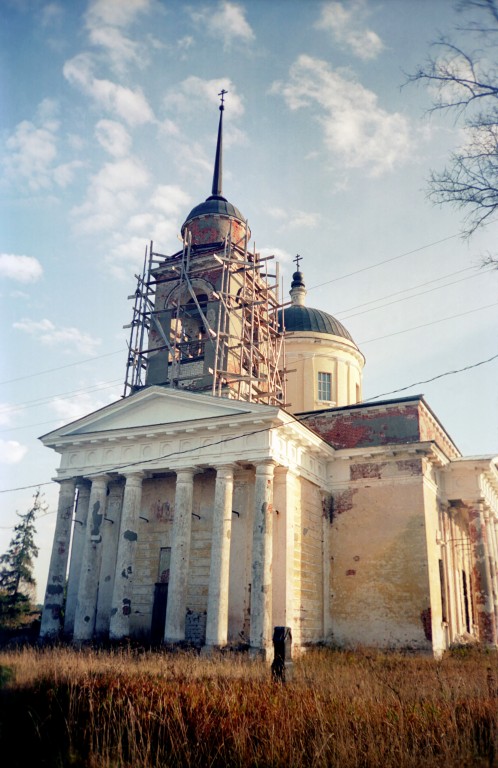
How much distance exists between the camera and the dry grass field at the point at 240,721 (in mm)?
5938

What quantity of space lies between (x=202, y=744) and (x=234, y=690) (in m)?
1.81

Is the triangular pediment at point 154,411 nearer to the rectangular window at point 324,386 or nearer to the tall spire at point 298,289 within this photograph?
the rectangular window at point 324,386

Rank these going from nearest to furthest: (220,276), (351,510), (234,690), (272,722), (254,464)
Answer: (272,722), (234,690), (254,464), (351,510), (220,276)

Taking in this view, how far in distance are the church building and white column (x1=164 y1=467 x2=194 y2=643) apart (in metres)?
0.03

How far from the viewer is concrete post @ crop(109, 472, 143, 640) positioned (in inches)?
630

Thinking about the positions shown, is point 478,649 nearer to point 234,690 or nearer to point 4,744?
point 234,690

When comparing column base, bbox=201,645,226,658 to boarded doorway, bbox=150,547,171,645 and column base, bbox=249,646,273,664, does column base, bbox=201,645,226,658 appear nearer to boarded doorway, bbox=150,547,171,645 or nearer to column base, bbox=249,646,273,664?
column base, bbox=249,646,273,664

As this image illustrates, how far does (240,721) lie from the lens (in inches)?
267

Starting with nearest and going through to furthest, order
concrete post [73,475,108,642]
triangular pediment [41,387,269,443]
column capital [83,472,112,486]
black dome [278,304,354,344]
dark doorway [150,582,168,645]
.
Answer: triangular pediment [41,387,269,443], concrete post [73,475,108,642], dark doorway [150,582,168,645], column capital [83,472,112,486], black dome [278,304,354,344]

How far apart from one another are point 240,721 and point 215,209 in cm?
1906

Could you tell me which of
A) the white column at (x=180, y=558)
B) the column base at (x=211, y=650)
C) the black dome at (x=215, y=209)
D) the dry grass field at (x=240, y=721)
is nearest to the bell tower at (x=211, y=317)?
the black dome at (x=215, y=209)

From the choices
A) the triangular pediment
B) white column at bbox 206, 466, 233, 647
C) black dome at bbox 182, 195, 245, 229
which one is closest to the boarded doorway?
white column at bbox 206, 466, 233, 647

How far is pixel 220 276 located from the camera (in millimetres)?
20875

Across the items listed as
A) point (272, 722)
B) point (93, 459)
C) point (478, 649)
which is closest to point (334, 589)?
point (478, 649)
